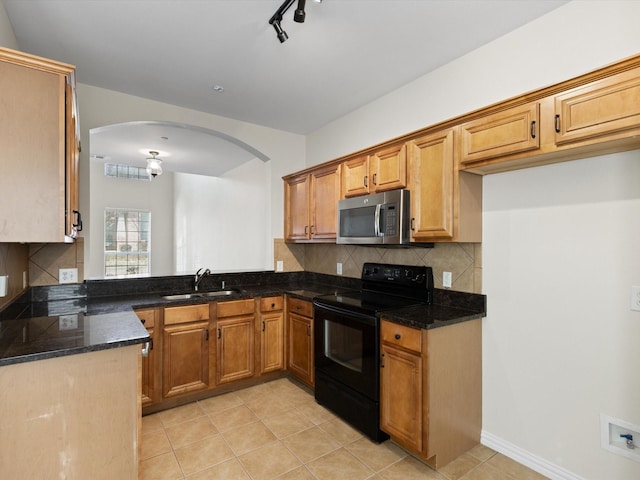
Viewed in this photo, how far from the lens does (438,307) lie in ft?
7.93

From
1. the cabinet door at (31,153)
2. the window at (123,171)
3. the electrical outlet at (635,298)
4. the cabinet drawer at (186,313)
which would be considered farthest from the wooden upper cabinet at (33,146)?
the window at (123,171)

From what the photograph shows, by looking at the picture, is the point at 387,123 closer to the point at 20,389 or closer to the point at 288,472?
the point at 288,472

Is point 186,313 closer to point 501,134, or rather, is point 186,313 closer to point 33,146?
point 33,146

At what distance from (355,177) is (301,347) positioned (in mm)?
1606

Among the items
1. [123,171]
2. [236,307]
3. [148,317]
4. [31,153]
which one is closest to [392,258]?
[236,307]

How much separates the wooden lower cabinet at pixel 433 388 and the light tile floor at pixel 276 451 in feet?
0.46

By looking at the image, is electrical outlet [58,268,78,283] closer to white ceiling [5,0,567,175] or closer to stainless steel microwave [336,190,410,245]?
white ceiling [5,0,567,175]

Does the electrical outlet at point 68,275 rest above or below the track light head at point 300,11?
below

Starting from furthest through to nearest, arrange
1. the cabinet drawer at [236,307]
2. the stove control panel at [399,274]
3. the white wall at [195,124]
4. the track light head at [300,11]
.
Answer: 1. the cabinet drawer at [236,307]
2. the white wall at [195,124]
3. the stove control panel at [399,274]
4. the track light head at [300,11]

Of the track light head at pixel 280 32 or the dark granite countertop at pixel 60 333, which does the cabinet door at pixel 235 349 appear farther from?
the track light head at pixel 280 32

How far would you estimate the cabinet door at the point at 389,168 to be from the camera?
2438mm

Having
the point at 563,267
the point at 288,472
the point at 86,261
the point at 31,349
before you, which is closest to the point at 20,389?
the point at 31,349

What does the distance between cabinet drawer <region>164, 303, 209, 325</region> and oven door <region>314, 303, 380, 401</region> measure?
94 centimetres

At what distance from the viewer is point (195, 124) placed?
336cm
